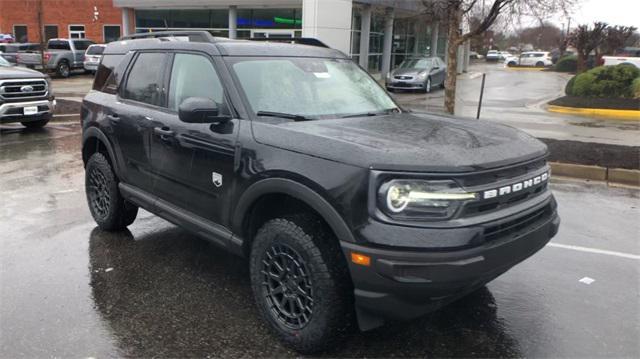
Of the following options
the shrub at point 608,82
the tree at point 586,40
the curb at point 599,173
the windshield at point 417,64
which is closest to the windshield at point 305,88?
the curb at point 599,173

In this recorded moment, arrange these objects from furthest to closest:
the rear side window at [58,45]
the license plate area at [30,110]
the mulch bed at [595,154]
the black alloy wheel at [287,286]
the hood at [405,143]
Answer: the rear side window at [58,45] → the license plate area at [30,110] → the mulch bed at [595,154] → the black alloy wheel at [287,286] → the hood at [405,143]

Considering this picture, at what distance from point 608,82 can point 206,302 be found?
692 inches

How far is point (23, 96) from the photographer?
11.2m

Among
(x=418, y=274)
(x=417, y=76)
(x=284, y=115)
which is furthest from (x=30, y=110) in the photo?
(x=417, y=76)

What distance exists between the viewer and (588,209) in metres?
6.64

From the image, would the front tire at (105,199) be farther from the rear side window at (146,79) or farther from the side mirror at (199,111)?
the side mirror at (199,111)

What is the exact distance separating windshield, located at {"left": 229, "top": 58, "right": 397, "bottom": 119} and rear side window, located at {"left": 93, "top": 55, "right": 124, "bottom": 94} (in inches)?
73.8

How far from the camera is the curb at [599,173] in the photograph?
8039 millimetres

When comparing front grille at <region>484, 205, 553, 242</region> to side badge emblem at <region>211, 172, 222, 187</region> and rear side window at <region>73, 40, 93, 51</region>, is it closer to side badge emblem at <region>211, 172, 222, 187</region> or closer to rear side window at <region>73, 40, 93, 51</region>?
side badge emblem at <region>211, 172, 222, 187</region>

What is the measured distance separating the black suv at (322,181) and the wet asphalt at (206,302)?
1.61 ft

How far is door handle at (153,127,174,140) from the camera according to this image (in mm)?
4193

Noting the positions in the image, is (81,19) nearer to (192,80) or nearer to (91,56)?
(91,56)

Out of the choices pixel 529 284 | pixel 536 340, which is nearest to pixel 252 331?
pixel 536 340

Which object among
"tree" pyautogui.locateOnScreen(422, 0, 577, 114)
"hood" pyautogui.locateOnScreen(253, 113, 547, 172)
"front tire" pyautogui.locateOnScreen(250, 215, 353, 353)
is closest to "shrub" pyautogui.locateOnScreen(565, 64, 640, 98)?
"tree" pyautogui.locateOnScreen(422, 0, 577, 114)
